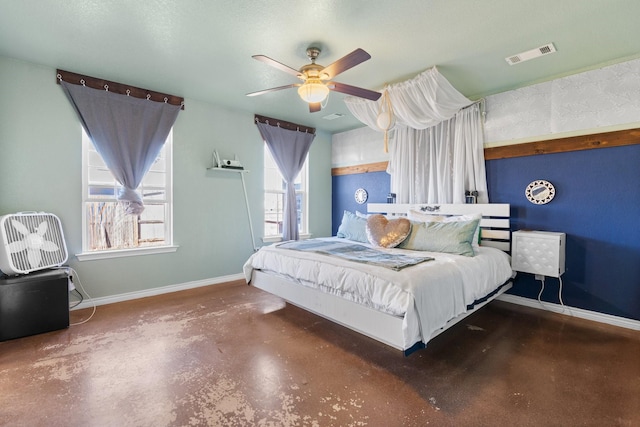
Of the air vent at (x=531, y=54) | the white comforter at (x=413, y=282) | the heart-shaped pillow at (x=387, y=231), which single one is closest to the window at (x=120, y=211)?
the white comforter at (x=413, y=282)

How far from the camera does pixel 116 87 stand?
11.4 ft

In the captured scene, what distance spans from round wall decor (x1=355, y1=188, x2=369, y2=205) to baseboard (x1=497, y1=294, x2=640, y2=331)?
2532 millimetres

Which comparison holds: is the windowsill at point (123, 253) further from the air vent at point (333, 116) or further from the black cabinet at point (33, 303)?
the air vent at point (333, 116)

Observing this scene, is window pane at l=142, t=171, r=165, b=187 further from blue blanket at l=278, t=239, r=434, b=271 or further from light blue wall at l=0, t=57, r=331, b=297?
blue blanket at l=278, t=239, r=434, b=271

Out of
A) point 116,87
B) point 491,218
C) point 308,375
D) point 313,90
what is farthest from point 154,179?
point 491,218

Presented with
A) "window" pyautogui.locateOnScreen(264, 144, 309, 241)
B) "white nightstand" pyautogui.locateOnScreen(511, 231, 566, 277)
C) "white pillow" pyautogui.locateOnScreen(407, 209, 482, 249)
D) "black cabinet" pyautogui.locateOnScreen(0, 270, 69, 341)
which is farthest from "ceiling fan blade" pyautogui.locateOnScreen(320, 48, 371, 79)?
"black cabinet" pyautogui.locateOnScreen(0, 270, 69, 341)

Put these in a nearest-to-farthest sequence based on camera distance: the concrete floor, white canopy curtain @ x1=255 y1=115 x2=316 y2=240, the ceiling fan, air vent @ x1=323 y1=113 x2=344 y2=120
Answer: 1. the concrete floor
2. the ceiling fan
3. air vent @ x1=323 y1=113 x2=344 y2=120
4. white canopy curtain @ x1=255 y1=115 x2=316 y2=240

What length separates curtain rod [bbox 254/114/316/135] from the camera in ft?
15.6

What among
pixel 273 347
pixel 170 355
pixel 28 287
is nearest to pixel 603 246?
pixel 273 347

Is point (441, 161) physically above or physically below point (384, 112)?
below

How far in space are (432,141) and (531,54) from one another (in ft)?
4.95

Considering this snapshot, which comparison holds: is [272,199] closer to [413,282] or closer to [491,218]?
[491,218]

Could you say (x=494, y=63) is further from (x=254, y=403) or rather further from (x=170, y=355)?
(x=170, y=355)

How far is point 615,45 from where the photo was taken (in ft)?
8.80
